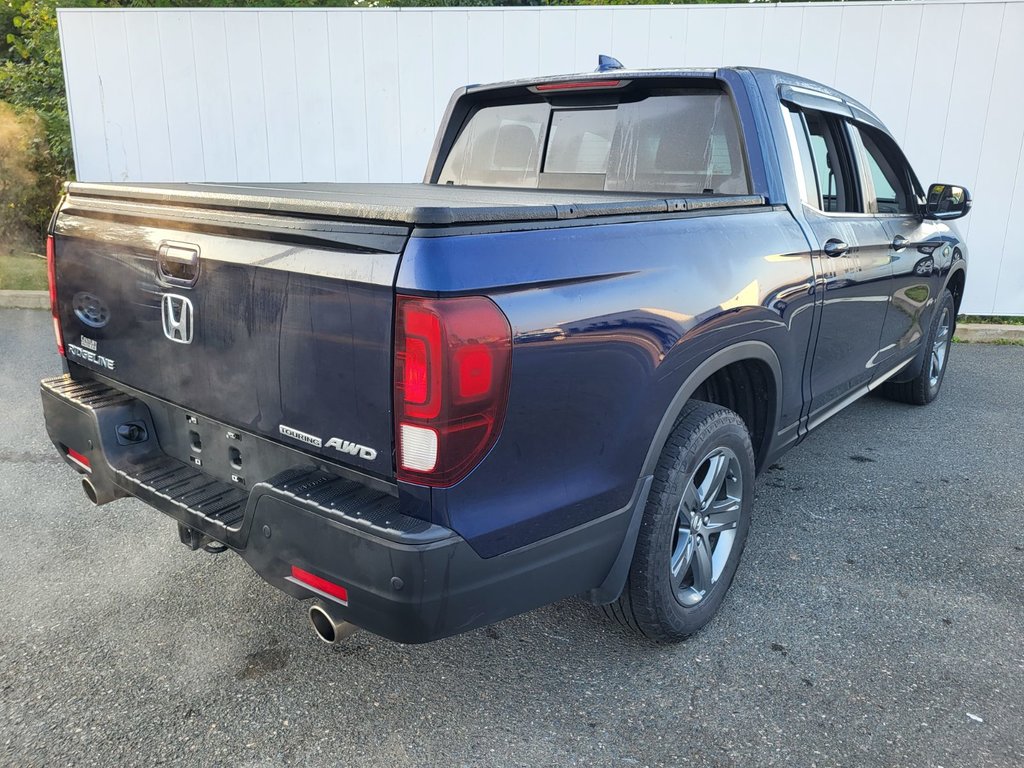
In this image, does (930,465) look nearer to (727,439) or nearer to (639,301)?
(727,439)

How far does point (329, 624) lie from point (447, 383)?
2.50 feet

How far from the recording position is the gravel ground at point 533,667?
216 cm

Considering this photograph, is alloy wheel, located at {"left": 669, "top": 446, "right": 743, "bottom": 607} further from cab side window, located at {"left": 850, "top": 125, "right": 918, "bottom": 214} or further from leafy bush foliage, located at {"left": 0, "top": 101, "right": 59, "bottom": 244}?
leafy bush foliage, located at {"left": 0, "top": 101, "right": 59, "bottom": 244}

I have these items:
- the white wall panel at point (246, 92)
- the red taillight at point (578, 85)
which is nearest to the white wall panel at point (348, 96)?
the white wall panel at point (246, 92)

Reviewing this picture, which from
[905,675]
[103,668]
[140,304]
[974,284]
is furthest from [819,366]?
[974,284]

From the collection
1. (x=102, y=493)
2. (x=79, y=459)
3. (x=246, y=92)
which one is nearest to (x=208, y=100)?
(x=246, y=92)

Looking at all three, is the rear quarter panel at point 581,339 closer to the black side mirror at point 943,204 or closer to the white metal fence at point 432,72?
the black side mirror at point 943,204

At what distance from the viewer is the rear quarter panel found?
175 cm

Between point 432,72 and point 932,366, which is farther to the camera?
point 432,72

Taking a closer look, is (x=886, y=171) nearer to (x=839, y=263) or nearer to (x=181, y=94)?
(x=839, y=263)

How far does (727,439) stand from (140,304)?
199 cm

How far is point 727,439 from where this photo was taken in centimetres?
262

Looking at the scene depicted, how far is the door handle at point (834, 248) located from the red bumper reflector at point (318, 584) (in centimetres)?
238

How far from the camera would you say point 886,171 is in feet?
14.3
